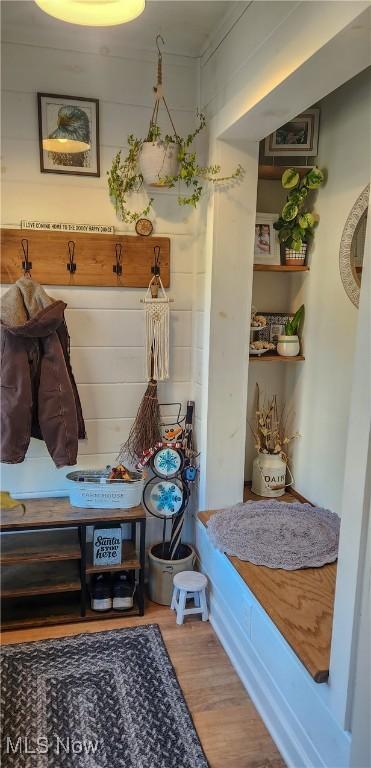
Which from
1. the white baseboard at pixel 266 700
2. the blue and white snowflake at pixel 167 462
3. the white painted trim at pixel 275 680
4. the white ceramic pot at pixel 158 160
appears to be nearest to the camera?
the white painted trim at pixel 275 680

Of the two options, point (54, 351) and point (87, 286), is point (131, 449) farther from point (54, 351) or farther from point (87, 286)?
point (87, 286)

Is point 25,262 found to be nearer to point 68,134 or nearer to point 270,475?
point 68,134

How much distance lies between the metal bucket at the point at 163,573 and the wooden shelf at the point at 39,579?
370 mm

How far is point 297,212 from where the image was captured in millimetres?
2549

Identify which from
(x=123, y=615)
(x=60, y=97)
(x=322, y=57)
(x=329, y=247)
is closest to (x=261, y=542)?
(x=123, y=615)

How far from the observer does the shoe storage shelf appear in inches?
93.9

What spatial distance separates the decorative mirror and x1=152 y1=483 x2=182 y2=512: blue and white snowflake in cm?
125

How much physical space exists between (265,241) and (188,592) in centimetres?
178

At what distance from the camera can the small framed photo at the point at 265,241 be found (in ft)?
8.66

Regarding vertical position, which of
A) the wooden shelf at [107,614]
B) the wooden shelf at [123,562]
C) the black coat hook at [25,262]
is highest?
the black coat hook at [25,262]

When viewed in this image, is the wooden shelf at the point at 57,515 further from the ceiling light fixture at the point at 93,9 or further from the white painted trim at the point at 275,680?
the ceiling light fixture at the point at 93,9

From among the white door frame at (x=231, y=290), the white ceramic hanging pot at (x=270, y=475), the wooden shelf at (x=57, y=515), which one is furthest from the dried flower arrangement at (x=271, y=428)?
the wooden shelf at (x=57, y=515)

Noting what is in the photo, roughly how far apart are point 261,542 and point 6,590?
118 cm

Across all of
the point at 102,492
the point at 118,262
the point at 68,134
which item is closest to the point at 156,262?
the point at 118,262
